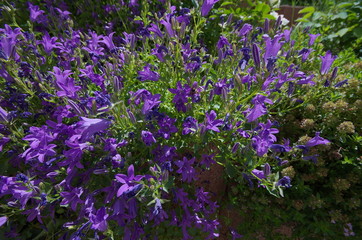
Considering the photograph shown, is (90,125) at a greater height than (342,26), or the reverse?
(90,125)

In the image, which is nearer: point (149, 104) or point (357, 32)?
point (149, 104)

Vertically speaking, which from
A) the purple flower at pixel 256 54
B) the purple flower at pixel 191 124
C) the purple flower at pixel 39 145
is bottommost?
the purple flower at pixel 191 124

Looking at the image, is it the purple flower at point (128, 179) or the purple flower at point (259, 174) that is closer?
the purple flower at point (128, 179)

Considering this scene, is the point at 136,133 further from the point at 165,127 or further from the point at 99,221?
the point at 99,221

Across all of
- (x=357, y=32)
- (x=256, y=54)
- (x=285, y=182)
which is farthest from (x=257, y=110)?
(x=357, y=32)

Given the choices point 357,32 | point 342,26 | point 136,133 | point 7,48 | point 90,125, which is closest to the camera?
point 90,125

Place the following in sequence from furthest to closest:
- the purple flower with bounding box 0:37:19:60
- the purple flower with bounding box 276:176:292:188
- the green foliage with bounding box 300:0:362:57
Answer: the green foliage with bounding box 300:0:362:57 → the purple flower with bounding box 0:37:19:60 → the purple flower with bounding box 276:176:292:188

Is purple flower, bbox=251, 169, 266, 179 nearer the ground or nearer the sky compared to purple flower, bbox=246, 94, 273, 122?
nearer the ground

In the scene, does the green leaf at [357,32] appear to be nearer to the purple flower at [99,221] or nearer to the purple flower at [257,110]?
the purple flower at [257,110]

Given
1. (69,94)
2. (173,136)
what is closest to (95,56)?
(69,94)

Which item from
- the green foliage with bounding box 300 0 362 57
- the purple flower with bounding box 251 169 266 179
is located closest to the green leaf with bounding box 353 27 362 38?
the green foliage with bounding box 300 0 362 57

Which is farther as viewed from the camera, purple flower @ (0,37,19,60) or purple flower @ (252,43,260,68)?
purple flower @ (0,37,19,60)

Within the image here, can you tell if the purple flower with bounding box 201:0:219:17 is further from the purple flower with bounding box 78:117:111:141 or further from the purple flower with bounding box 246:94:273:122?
the purple flower with bounding box 78:117:111:141

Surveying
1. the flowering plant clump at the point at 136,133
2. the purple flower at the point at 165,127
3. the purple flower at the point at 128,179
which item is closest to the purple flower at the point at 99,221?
the flowering plant clump at the point at 136,133
